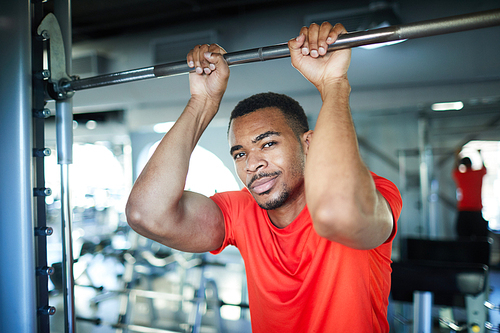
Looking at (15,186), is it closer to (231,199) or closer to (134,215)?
(134,215)

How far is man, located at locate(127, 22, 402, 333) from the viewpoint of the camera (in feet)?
2.19

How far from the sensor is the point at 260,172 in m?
1.01

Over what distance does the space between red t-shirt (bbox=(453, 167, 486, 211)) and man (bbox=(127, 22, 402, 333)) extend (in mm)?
3694

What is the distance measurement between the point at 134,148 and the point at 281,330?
11.9 feet

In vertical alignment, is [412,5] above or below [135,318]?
above

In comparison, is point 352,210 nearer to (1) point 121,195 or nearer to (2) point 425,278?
(2) point 425,278

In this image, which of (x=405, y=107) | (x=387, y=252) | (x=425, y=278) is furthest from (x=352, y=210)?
(x=405, y=107)

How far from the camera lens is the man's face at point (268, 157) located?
1013mm

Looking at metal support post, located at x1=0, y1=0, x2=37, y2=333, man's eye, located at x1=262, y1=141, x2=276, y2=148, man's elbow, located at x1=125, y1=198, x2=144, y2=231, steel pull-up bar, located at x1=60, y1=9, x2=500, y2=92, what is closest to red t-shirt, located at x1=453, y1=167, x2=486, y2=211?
man's eye, located at x1=262, y1=141, x2=276, y2=148

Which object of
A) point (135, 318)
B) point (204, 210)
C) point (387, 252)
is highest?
point (204, 210)

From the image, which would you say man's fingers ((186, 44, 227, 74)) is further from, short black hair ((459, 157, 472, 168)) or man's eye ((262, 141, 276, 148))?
short black hair ((459, 157, 472, 168))

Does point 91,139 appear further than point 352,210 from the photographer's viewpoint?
Yes

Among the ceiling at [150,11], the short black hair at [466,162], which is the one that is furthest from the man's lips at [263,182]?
the short black hair at [466,162]

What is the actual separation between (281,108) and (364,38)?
48 cm
